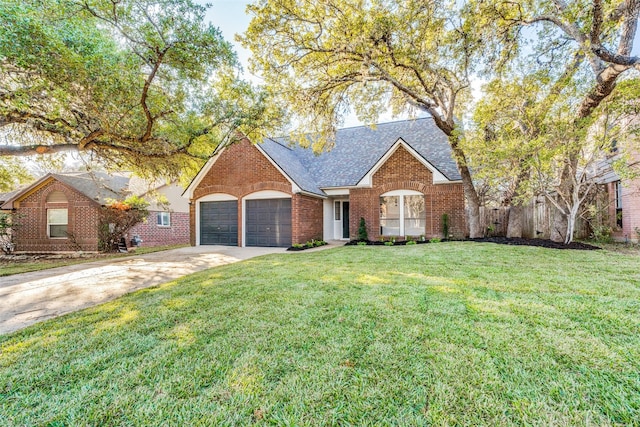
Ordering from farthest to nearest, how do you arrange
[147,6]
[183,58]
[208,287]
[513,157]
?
[513,157] → [183,58] → [147,6] → [208,287]

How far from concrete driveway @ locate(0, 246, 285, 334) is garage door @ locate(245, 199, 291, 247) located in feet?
15.7

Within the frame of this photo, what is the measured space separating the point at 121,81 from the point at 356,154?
12238 millimetres

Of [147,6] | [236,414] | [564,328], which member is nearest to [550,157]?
[564,328]

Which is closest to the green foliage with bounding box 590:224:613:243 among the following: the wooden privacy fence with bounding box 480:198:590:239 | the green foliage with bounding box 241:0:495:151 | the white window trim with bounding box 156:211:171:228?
the wooden privacy fence with bounding box 480:198:590:239

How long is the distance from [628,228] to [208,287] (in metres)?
15.4

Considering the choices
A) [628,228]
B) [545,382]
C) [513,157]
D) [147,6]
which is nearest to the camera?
[545,382]

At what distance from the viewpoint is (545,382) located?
7.27 feet

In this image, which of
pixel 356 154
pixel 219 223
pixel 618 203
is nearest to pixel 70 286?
pixel 219 223

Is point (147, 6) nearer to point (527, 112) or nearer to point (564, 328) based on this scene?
point (564, 328)

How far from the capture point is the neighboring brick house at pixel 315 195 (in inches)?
513

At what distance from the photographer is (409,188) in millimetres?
13359

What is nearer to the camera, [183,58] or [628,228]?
[183,58]

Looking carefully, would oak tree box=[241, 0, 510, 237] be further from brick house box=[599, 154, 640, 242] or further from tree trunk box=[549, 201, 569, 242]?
brick house box=[599, 154, 640, 242]

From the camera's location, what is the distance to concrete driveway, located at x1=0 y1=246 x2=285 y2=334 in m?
4.54
